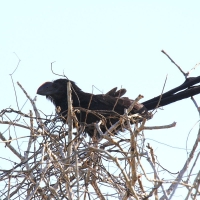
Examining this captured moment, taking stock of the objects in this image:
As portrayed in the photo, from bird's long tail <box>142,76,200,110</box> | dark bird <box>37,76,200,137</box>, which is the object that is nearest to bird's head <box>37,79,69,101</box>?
dark bird <box>37,76,200,137</box>

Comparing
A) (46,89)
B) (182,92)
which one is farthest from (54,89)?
(182,92)

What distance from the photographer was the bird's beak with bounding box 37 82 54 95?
30.1ft

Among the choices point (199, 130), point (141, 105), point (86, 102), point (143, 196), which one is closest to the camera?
point (199, 130)

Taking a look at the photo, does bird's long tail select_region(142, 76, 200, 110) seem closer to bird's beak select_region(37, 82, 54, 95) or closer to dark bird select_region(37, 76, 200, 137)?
dark bird select_region(37, 76, 200, 137)

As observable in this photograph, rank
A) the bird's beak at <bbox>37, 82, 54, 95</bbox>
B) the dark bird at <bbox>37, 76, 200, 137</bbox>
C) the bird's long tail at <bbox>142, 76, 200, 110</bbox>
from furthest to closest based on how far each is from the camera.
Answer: the bird's beak at <bbox>37, 82, 54, 95</bbox>
the dark bird at <bbox>37, 76, 200, 137</bbox>
the bird's long tail at <bbox>142, 76, 200, 110</bbox>

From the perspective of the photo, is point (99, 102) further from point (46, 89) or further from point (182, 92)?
point (182, 92)

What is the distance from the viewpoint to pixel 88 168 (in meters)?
5.69

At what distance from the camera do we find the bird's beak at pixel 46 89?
9.18 meters

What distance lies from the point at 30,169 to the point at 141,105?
2517mm

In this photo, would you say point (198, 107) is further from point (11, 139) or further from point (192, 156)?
point (11, 139)

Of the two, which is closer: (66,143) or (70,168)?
(70,168)

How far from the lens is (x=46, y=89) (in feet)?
30.5

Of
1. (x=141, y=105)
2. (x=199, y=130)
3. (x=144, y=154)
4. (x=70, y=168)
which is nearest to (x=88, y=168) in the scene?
(x=70, y=168)

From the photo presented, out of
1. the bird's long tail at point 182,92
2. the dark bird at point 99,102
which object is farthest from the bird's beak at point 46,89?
the bird's long tail at point 182,92
